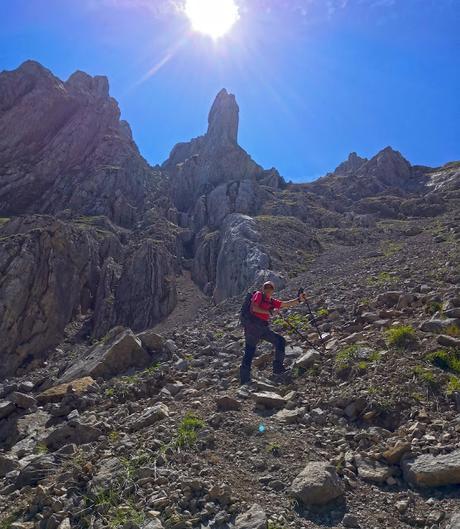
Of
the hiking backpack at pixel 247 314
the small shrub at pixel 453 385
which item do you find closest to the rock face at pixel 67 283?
the hiking backpack at pixel 247 314

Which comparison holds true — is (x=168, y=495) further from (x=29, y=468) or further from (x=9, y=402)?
(x=9, y=402)

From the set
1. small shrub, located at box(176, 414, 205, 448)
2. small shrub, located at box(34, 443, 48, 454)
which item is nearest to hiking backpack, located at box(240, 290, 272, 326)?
small shrub, located at box(176, 414, 205, 448)

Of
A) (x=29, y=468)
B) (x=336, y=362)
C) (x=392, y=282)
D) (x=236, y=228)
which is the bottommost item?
(x=29, y=468)

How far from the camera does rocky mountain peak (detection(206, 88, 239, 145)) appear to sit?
10025 cm

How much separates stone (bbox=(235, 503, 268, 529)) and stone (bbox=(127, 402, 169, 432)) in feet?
12.7

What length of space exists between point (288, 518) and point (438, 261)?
56.7 feet

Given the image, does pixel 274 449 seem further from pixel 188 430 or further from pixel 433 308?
pixel 433 308

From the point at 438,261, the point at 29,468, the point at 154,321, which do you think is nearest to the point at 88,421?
the point at 29,468

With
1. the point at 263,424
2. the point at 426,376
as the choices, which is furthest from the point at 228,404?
the point at 426,376

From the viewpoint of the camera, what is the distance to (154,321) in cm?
5362

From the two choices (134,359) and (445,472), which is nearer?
(445,472)

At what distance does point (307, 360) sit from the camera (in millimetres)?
11984

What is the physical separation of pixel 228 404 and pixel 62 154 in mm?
90843

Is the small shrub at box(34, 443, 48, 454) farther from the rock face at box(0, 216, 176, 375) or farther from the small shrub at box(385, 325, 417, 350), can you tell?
the rock face at box(0, 216, 176, 375)
